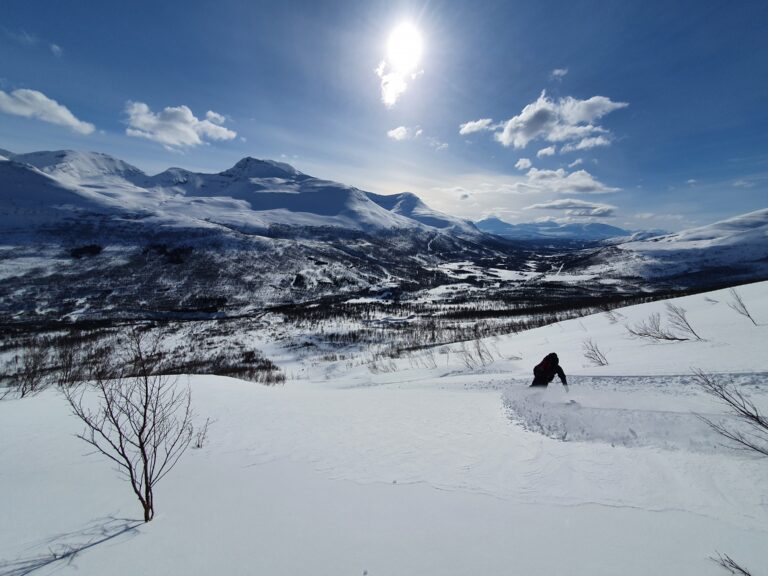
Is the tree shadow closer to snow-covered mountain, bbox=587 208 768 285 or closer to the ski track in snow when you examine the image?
the ski track in snow

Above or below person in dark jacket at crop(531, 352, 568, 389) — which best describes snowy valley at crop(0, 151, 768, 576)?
below

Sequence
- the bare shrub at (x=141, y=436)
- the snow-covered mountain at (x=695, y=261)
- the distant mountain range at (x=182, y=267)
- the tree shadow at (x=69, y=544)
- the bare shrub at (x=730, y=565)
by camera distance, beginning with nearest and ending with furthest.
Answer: the bare shrub at (x=730, y=565), the tree shadow at (x=69, y=544), the bare shrub at (x=141, y=436), the distant mountain range at (x=182, y=267), the snow-covered mountain at (x=695, y=261)

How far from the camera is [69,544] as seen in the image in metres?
4.42

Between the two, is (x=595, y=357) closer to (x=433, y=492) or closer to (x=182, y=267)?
(x=433, y=492)

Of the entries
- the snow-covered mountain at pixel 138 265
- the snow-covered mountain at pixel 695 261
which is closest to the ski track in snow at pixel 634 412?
the snow-covered mountain at pixel 138 265

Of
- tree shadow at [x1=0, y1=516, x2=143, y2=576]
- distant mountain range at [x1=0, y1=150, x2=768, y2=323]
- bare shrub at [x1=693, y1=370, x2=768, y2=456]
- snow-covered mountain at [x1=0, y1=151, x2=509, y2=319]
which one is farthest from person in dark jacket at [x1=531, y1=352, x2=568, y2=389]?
snow-covered mountain at [x1=0, y1=151, x2=509, y2=319]

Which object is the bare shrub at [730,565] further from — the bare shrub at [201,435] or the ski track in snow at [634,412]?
the bare shrub at [201,435]

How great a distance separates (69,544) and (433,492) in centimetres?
528

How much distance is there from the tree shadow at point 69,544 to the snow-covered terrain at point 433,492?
3 centimetres

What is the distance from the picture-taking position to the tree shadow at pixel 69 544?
159 inches

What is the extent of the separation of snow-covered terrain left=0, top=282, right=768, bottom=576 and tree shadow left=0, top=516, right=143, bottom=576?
0.09 ft

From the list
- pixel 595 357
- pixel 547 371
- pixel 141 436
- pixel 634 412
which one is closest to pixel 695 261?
pixel 595 357

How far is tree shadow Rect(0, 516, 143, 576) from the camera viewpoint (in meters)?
4.03

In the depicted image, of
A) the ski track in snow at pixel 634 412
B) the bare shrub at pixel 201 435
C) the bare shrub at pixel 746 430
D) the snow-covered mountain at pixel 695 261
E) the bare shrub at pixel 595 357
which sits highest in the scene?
the snow-covered mountain at pixel 695 261
